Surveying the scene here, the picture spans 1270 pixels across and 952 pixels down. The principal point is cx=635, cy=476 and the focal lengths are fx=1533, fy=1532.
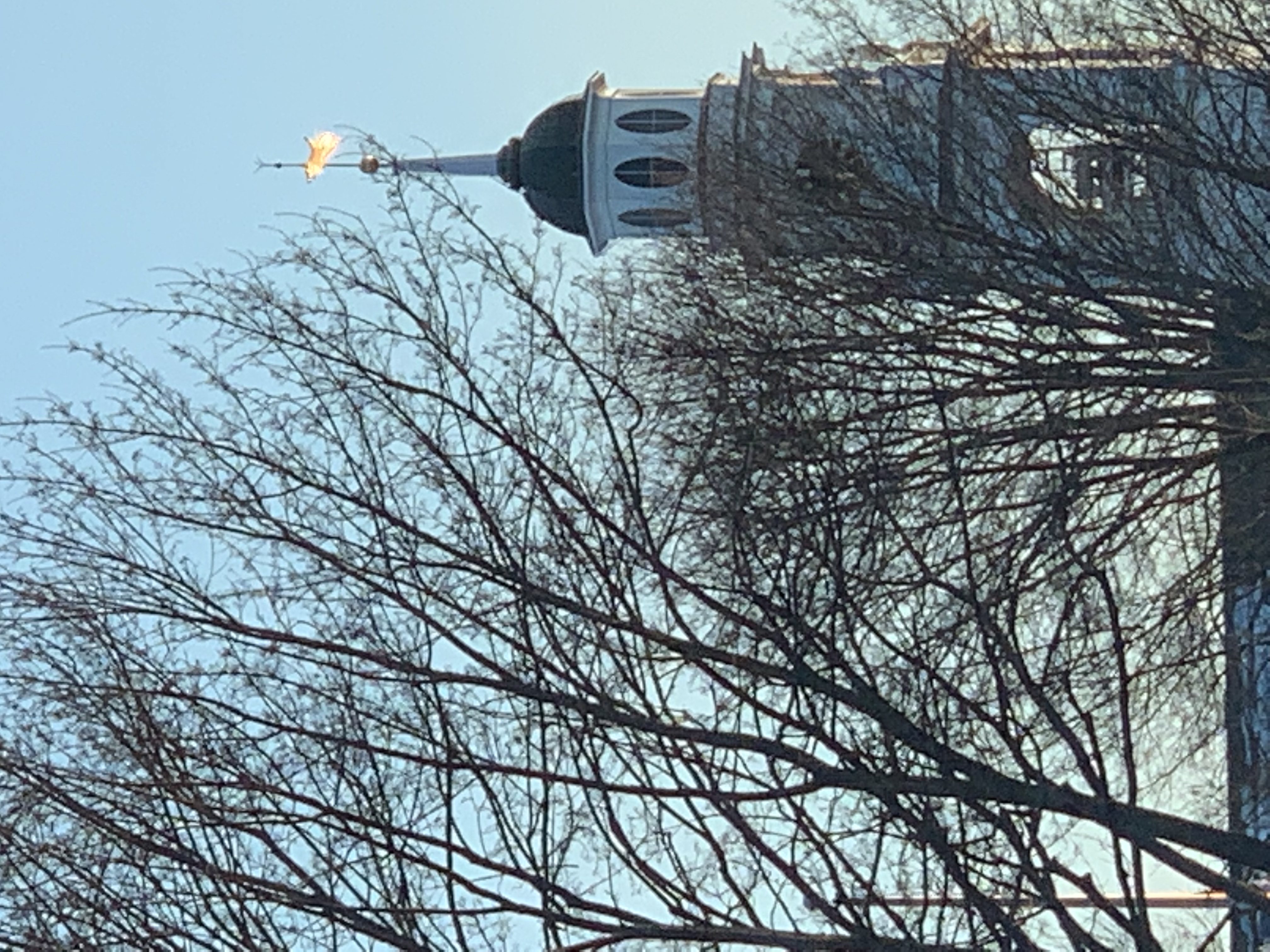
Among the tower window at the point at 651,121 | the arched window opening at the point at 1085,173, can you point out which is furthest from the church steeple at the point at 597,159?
the arched window opening at the point at 1085,173

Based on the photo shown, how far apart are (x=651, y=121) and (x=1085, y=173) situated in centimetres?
1420

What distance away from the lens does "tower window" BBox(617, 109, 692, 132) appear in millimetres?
25031

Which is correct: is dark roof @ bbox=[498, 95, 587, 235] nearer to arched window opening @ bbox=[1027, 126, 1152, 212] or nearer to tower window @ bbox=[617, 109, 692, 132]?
tower window @ bbox=[617, 109, 692, 132]

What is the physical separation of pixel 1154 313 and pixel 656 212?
32.9 feet

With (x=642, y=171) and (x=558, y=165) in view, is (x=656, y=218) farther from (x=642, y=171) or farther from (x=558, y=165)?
(x=558, y=165)

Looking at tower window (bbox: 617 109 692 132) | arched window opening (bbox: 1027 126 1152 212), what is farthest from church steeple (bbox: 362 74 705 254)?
arched window opening (bbox: 1027 126 1152 212)

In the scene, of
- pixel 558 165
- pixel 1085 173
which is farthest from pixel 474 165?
pixel 1085 173

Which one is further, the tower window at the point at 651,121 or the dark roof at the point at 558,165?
the dark roof at the point at 558,165

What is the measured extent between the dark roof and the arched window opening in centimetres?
1464

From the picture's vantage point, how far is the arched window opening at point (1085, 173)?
1169 cm

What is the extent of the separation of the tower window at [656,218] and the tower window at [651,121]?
139cm

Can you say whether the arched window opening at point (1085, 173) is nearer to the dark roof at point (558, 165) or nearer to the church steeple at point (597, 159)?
the church steeple at point (597, 159)

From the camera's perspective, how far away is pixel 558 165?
85.4 ft

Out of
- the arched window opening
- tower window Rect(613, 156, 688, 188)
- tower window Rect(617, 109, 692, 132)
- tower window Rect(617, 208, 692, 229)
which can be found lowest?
the arched window opening
